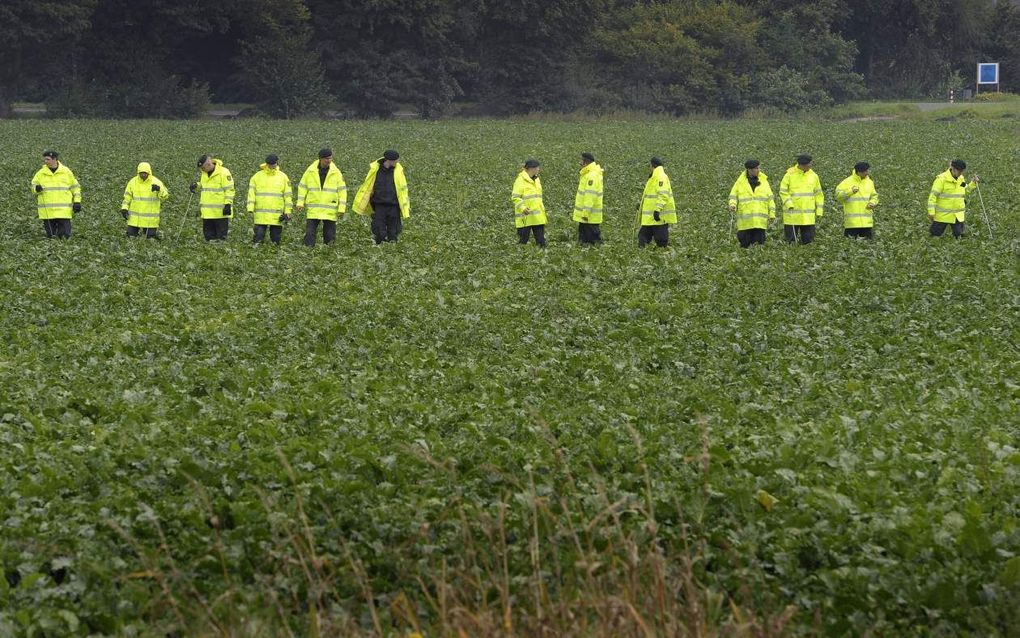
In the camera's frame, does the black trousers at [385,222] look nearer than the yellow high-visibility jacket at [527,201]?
No

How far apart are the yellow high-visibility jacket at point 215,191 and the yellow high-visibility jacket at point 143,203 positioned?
86cm

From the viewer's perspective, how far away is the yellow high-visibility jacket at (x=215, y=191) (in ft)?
79.8

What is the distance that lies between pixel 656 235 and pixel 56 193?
10.2 m

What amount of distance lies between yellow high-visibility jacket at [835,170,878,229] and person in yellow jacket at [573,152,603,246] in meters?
3.94

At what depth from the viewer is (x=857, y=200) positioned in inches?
975

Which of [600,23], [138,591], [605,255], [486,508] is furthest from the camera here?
[600,23]

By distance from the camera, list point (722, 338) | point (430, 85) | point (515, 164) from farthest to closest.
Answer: point (430, 85), point (515, 164), point (722, 338)

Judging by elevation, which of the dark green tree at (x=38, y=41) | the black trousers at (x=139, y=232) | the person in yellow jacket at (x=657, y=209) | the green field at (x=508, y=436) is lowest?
the green field at (x=508, y=436)

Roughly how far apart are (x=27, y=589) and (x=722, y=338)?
370 inches

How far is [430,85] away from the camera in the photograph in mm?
87812

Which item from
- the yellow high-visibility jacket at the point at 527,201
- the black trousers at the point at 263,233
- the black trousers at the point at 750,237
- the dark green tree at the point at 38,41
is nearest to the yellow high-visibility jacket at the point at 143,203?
the black trousers at the point at 263,233

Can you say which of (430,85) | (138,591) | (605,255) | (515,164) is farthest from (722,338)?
(430,85)

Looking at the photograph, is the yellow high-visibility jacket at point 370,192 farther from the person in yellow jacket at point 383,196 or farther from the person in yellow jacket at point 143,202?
the person in yellow jacket at point 143,202

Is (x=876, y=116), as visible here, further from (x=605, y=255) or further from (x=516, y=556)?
(x=516, y=556)
